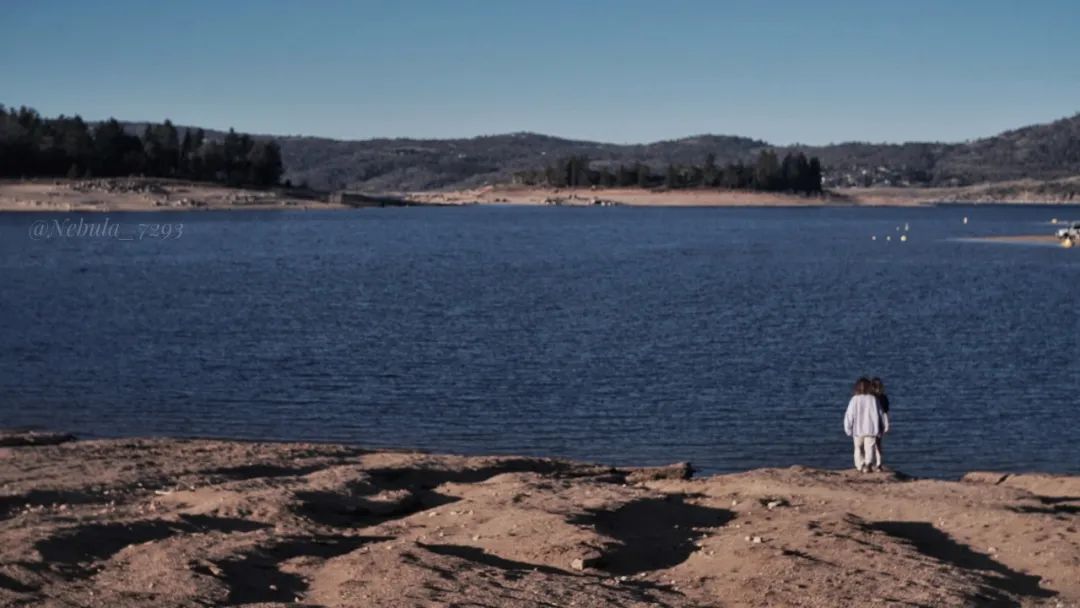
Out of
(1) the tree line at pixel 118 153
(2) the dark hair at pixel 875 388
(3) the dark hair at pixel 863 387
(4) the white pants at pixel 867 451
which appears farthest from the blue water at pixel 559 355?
(1) the tree line at pixel 118 153

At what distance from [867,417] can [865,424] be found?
94 millimetres

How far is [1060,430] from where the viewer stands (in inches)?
962

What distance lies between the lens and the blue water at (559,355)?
936 inches

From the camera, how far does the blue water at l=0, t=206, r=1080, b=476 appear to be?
23.8 metres

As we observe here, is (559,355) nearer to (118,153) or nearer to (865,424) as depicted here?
(865,424)

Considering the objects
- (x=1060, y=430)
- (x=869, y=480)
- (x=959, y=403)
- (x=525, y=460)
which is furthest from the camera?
(x=959, y=403)

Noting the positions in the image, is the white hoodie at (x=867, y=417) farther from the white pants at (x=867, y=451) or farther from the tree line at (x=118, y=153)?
the tree line at (x=118, y=153)

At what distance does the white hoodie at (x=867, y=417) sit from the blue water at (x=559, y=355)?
226 cm

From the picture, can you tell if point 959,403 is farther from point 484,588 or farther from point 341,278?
point 341,278

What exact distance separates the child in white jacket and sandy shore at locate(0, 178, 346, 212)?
116 m

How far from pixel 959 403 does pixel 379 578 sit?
17.8m

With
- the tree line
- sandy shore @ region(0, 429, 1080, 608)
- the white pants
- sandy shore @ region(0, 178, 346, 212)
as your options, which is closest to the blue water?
the white pants

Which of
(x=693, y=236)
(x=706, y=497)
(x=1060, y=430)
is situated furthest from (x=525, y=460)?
(x=693, y=236)

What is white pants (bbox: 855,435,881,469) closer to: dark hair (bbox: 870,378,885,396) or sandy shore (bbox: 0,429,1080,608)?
dark hair (bbox: 870,378,885,396)
